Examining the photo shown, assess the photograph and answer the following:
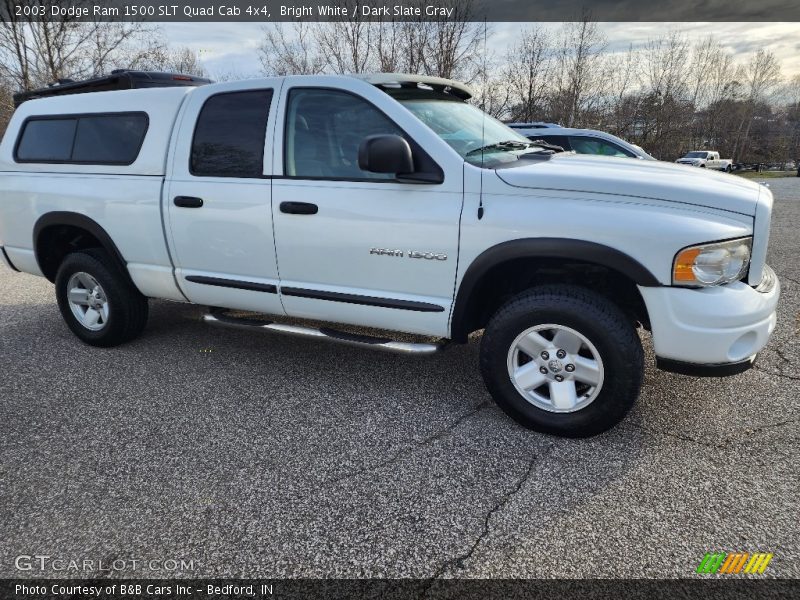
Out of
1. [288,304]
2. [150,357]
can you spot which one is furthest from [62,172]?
[288,304]

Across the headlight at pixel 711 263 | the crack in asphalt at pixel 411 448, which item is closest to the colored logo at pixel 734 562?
the headlight at pixel 711 263

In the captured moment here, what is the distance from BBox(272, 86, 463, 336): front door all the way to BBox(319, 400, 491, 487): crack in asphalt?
0.54 m

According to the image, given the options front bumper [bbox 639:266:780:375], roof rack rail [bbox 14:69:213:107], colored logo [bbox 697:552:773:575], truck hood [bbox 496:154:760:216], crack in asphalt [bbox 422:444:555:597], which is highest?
roof rack rail [bbox 14:69:213:107]

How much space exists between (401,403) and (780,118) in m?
73.9

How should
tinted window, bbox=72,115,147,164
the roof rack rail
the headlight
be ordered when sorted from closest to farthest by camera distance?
the headlight, tinted window, bbox=72,115,147,164, the roof rack rail

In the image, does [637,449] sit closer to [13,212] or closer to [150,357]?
→ [150,357]

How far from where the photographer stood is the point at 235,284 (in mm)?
3760

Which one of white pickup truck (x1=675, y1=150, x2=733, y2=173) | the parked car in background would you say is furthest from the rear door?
white pickup truck (x1=675, y1=150, x2=733, y2=173)

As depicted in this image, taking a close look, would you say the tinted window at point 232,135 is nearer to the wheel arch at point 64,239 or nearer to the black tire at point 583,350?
the wheel arch at point 64,239

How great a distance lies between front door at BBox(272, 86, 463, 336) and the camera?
3053 mm

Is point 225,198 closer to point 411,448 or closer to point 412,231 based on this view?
point 412,231

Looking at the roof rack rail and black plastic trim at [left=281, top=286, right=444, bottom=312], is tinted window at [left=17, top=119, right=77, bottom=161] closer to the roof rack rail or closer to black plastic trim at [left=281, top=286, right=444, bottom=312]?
the roof rack rail

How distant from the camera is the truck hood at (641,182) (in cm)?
263

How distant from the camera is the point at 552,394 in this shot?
296cm
